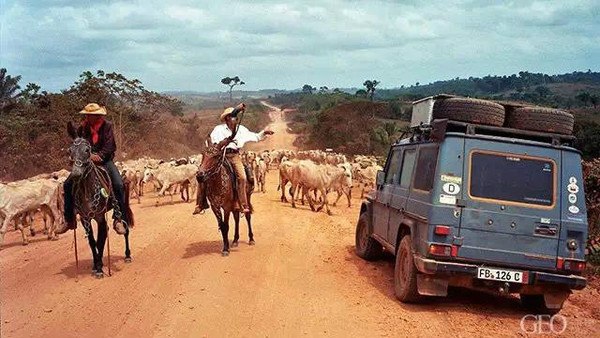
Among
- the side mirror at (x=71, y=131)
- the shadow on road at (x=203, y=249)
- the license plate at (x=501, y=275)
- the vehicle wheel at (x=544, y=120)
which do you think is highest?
the vehicle wheel at (x=544, y=120)

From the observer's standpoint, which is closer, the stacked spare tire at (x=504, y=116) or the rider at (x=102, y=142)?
the stacked spare tire at (x=504, y=116)

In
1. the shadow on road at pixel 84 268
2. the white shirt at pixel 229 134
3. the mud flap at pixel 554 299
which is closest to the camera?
the mud flap at pixel 554 299

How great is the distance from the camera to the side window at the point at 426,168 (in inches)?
311

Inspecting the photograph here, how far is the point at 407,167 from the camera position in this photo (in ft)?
30.9

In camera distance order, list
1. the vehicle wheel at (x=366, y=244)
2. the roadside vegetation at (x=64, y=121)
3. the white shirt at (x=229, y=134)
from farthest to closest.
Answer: the roadside vegetation at (x=64, y=121) < the white shirt at (x=229, y=134) < the vehicle wheel at (x=366, y=244)

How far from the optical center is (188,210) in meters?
17.4

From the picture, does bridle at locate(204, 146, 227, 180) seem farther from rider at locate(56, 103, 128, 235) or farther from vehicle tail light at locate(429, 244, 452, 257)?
vehicle tail light at locate(429, 244, 452, 257)

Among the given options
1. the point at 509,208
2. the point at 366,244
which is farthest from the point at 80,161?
the point at 509,208

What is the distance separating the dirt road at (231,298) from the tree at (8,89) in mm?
22903

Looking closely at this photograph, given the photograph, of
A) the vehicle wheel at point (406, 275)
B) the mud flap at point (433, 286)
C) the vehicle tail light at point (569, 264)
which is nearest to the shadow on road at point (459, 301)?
the vehicle wheel at point (406, 275)

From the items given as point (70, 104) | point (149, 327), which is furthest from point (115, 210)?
point (70, 104)

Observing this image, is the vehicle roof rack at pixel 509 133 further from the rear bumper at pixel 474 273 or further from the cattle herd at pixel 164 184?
the cattle herd at pixel 164 184

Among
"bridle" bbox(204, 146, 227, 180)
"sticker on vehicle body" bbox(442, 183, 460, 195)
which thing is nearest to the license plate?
"sticker on vehicle body" bbox(442, 183, 460, 195)

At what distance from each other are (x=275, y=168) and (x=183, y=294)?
31113 millimetres
